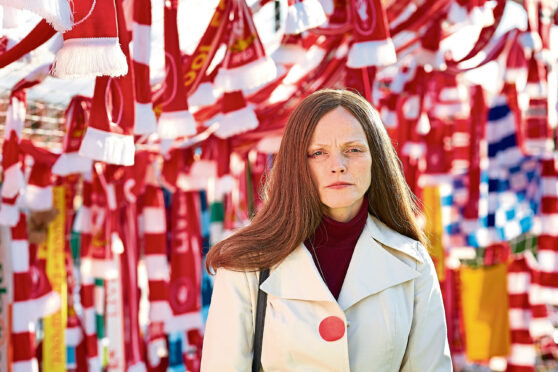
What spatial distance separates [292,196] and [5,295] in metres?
2.56

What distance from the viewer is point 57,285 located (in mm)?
4465

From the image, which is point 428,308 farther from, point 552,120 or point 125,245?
point 552,120

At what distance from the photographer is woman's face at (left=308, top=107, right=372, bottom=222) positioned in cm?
190

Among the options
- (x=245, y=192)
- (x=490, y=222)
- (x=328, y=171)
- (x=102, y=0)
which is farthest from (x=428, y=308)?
(x=490, y=222)

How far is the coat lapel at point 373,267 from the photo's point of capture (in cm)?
188

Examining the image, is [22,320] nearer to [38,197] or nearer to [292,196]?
[38,197]

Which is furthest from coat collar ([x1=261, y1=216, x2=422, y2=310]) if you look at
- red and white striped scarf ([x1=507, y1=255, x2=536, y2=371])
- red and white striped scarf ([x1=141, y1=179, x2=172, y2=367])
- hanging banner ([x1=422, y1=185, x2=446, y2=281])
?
red and white striped scarf ([x1=507, y1=255, x2=536, y2=371])

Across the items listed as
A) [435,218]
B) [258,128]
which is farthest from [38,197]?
[435,218]

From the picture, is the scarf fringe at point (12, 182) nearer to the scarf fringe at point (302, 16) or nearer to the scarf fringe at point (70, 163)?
the scarf fringe at point (70, 163)

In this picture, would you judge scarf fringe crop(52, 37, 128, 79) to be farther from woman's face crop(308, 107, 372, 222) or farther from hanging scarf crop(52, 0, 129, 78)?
woman's face crop(308, 107, 372, 222)

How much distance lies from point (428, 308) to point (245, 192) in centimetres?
335

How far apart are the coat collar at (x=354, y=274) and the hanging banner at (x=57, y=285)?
2.71m

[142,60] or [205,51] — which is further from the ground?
[205,51]

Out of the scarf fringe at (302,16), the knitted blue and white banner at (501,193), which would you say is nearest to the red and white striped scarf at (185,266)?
the knitted blue and white banner at (501,193)
